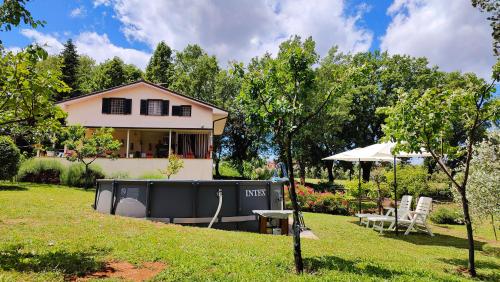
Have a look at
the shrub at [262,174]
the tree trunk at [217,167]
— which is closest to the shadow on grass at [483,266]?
the shrub at [262,174]

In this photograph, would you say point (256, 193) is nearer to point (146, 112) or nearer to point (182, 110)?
point (182, 110)

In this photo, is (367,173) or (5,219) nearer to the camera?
(5,219)

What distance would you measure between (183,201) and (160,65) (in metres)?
41.7

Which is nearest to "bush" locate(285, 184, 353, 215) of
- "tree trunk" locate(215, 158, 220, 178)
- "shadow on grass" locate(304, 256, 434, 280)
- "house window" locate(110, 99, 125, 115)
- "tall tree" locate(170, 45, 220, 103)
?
"shadow on grass" locate(304, 256, 434, 280)

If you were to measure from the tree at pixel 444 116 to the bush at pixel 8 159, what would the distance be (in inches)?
653

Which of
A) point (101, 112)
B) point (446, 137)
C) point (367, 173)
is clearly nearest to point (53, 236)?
point (446, 137)

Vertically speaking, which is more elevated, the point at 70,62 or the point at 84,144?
the point at 70,62

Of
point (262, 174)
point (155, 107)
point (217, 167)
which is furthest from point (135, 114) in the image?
point (217, 167)

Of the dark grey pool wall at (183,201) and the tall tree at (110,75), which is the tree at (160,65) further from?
the dark grey pool wall at (183,201)

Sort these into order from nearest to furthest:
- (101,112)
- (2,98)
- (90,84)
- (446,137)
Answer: (2,98), (446,137), (101,112), (90,84)

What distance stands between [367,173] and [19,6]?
43.3 metres

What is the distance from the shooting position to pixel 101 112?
26.7 meters

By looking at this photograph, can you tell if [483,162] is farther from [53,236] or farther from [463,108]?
[53,236]

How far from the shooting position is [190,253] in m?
6.16
